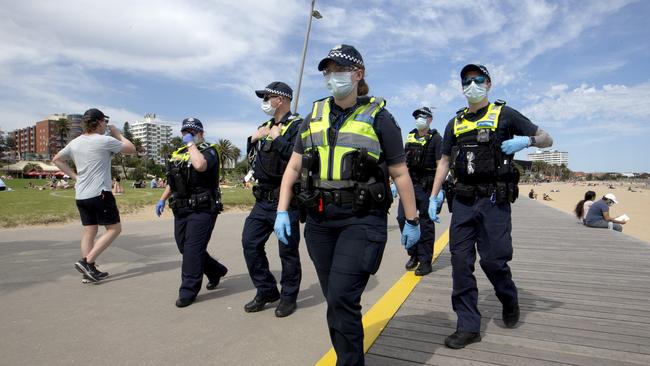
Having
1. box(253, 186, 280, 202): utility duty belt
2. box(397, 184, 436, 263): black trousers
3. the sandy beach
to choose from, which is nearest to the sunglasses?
box(253, 186, 280, 202): utility duty belt

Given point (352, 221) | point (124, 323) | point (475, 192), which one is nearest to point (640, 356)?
point (475, 192)

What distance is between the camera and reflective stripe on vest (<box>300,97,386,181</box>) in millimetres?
2350

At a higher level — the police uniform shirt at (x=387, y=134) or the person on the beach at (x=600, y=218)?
the police uniform shirt at (x=387, y=134)

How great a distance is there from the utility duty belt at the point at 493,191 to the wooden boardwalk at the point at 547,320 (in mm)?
1082

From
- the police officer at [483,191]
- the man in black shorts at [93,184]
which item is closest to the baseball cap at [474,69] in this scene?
the police officer at [483,191]

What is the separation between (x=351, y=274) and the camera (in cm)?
223

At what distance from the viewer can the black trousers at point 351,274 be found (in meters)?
2.22

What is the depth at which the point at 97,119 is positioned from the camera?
4.75 metres

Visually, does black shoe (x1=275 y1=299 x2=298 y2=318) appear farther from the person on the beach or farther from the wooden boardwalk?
the person on the beach

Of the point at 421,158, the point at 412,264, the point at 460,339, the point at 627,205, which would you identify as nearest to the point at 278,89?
the point at 421,158

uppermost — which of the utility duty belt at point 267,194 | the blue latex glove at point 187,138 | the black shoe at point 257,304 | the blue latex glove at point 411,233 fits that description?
the blue latex glove at point 187,138

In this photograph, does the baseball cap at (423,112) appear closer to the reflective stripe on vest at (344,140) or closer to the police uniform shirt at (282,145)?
the police uniform shirt at (282,145)

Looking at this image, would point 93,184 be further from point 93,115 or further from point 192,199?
point 192,199

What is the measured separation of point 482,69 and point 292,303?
2.72 meters
